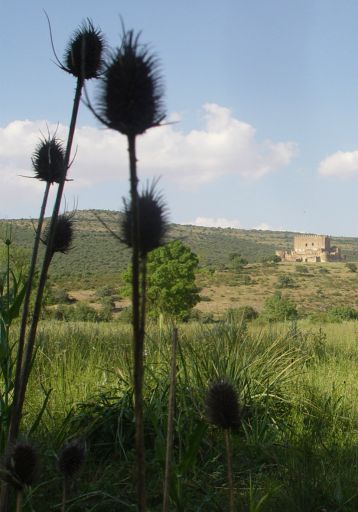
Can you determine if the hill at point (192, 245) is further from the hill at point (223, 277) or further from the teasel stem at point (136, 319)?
the teasel stem at point (136, 319)

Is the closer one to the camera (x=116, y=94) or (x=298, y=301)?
(x=116, y=94)

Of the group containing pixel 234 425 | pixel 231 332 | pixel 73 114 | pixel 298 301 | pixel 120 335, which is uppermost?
pixel 73 114

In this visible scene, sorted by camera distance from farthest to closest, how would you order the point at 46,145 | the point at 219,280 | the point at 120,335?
1. the point at 219,280
2. the point at 120,335
3. the point at 46,145

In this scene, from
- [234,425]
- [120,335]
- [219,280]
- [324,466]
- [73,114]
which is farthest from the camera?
[219,280]

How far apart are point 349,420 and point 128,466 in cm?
209

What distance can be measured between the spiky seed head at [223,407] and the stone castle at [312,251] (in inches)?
3649

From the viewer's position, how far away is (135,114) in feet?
3.38

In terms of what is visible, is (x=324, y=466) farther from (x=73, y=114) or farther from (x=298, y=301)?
(x=298, y=301)

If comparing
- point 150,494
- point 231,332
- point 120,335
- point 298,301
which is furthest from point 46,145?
point 298,301

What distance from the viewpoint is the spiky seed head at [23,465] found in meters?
1.38

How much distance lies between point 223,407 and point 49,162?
930 millimetres

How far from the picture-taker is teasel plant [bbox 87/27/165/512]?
996mm

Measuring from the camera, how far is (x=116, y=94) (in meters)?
1.06

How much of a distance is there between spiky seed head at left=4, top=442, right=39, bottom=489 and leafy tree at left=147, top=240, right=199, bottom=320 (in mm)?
28820
